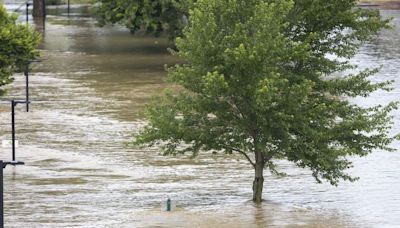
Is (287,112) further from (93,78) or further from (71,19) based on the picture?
(71,19)

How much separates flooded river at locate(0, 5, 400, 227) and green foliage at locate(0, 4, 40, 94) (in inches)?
94.6

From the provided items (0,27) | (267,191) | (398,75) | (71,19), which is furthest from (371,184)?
(71,19)

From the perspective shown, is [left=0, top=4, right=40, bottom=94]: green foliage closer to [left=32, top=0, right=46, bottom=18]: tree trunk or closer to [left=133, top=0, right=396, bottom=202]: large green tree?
[left=133, top=0, right=396, bottom=202]: large green tree

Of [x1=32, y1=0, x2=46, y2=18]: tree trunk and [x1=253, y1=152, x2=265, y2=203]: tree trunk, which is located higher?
[x1=32, y1=0, x2=46, y2=18]: tree trunk

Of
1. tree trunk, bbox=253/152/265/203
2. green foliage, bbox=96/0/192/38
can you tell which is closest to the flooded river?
tree trunk, bbox=253/152/265/203

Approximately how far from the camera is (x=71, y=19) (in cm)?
8650

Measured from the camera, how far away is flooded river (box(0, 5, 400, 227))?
1230 inches

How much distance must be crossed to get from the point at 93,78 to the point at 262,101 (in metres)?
27.4

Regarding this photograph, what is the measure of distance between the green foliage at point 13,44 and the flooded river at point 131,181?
94.6 inches

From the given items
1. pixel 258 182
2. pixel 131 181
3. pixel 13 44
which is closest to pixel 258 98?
pixel 258 182

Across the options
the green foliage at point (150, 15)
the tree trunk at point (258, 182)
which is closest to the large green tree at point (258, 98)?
the tree trunk at point (258, 182)

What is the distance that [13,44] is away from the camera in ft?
139

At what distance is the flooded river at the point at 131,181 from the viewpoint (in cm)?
3125

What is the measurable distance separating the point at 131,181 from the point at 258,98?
628 cm
